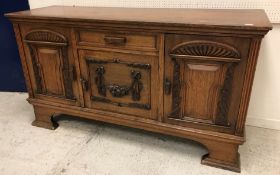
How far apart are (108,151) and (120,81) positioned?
0.45m

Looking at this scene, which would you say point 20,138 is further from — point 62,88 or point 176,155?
point 176,155

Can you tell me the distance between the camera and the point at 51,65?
1625mm

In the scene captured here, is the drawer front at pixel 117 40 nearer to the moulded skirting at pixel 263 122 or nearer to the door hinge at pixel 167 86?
the door hinge at pixel 167 86

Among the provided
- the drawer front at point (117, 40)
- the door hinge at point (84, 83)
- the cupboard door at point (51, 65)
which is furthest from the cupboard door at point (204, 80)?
the cupboard door at point (51, 65)

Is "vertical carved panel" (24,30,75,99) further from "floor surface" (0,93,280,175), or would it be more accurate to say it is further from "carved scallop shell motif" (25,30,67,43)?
"floor surface" (0,93,280,175)

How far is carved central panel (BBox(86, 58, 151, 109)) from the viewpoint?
1.43 metres

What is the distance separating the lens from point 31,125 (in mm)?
1869

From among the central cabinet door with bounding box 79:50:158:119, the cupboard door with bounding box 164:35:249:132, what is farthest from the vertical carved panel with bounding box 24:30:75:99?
the cupboard door with bounding box 164:35:249:132

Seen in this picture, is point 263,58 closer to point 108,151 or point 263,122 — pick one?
point 263,122

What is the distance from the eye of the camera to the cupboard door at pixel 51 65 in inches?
60.4

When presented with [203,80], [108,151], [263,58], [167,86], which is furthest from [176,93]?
[263,58]

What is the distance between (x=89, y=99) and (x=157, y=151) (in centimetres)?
54

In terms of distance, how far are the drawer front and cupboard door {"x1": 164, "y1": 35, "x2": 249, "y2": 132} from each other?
10 centimetres

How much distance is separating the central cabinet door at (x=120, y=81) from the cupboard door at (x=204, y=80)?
0.10 metres
